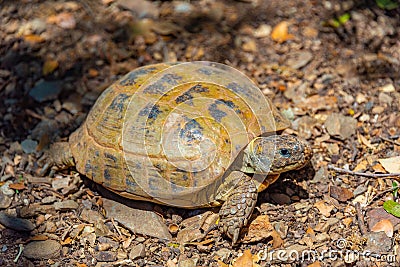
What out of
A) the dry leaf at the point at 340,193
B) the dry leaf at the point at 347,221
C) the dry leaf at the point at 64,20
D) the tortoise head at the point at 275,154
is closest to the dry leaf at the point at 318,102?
the dry leaf at the point at 340,193

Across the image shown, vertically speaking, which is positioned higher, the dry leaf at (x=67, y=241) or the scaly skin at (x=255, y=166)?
the scaly skin at (x=255, y=166)

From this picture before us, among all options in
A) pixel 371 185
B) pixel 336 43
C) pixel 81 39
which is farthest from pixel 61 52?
pixel 371 185

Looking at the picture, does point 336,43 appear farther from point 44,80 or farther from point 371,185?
point 44,80

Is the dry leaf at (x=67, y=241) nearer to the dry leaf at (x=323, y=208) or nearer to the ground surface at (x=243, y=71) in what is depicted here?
the ground surface at (x=243, y=71)

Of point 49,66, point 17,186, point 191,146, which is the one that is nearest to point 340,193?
point 191,146

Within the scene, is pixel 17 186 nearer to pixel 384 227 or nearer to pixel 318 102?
pixel 318 102

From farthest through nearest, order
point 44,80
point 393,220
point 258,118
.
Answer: point 44,80
point 258,118
point 393,220

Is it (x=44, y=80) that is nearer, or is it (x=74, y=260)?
(x=74, y=260)
